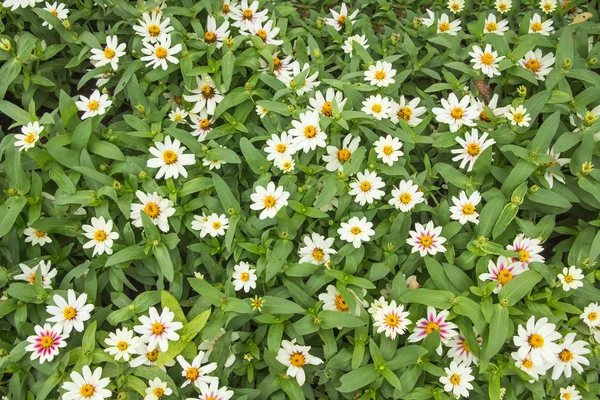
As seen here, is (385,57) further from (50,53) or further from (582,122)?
(50,53)

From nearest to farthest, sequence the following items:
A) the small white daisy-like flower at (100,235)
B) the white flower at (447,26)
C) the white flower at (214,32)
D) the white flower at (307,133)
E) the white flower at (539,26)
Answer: the small white daisy-like flower at (100,235)
the white flower at (307,133)
the white flower at (214,32)
the white flower at (539,26)
the white flower at (447,26)

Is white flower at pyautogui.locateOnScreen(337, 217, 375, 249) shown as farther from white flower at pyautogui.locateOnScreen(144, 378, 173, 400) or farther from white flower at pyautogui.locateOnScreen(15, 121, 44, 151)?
white flower at pyautogui.locateOnScreen(15, 121, 44, 151)

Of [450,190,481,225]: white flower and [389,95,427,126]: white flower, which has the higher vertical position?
[389,95,427,126]: white flower

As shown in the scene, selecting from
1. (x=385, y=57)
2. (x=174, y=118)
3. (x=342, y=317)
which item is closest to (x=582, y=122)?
(x=385, y=57)

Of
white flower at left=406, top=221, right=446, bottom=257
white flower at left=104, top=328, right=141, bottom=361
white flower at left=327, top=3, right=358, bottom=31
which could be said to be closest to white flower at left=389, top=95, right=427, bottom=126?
white flower at left=406, top=221, right=446, bottom=257

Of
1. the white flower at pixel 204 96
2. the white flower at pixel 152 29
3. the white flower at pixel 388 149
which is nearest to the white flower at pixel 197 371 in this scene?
the white flower at pixel 388 149

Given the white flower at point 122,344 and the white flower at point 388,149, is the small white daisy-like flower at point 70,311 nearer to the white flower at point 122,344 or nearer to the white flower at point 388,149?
the white flower at point 122,344

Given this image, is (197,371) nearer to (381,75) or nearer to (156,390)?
(156,390)
